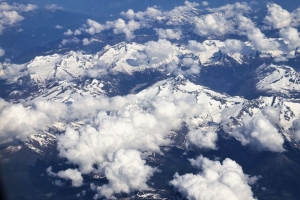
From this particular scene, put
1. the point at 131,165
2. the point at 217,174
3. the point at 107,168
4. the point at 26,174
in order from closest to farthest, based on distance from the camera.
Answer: the point at 217,174 < the point at 131,165 < the point at 107,168 < the point at 26,174

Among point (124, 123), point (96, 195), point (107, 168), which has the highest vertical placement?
point (124, 123)

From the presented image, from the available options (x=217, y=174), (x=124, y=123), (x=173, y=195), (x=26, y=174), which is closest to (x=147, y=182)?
(x=173, y=195)

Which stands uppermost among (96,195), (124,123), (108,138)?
(124,123)

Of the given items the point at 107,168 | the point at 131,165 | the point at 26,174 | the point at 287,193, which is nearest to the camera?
the point at 131,165

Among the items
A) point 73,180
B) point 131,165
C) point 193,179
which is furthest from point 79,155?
point 193,179

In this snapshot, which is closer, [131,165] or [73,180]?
[131,165]

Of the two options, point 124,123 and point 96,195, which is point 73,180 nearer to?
point 96,195

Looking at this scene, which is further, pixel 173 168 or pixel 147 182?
pixel 173 168

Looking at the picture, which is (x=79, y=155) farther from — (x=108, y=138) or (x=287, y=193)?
(x=287, y=193)

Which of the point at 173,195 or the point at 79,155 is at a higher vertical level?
the point at 79,155
